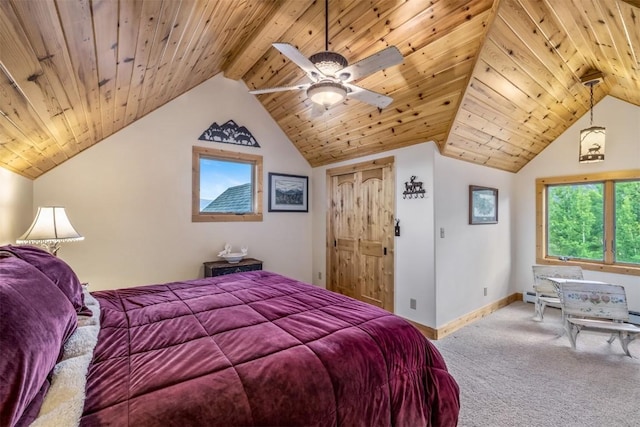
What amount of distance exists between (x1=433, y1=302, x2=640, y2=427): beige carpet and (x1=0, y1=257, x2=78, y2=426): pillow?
91.3 inches

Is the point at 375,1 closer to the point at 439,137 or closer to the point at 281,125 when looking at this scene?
the point at 439,137

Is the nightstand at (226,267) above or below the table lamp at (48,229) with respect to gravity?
below

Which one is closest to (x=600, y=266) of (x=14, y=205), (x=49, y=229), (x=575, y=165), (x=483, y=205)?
(x=575, y=165)

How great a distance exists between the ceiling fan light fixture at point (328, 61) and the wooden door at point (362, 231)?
2.01m

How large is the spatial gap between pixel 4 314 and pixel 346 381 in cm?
122

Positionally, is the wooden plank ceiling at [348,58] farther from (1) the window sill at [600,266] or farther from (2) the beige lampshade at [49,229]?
(1) the window sill at [600,266]

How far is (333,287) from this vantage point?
4781mm

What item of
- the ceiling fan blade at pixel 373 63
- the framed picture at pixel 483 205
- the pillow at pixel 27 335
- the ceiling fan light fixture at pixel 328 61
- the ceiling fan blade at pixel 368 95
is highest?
the ceiling fan light fixture at pixel 328 61

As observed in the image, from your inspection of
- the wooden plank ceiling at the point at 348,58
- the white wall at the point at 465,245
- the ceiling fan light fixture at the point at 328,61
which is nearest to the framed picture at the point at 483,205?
the white wall at the point at 465,245

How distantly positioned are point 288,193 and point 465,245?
2772mm

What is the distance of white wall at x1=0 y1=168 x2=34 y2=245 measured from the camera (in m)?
2.24

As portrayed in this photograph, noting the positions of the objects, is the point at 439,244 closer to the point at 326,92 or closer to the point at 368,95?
the point at 368,95

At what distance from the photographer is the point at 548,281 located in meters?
3.63

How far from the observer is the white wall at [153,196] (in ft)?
10.4
